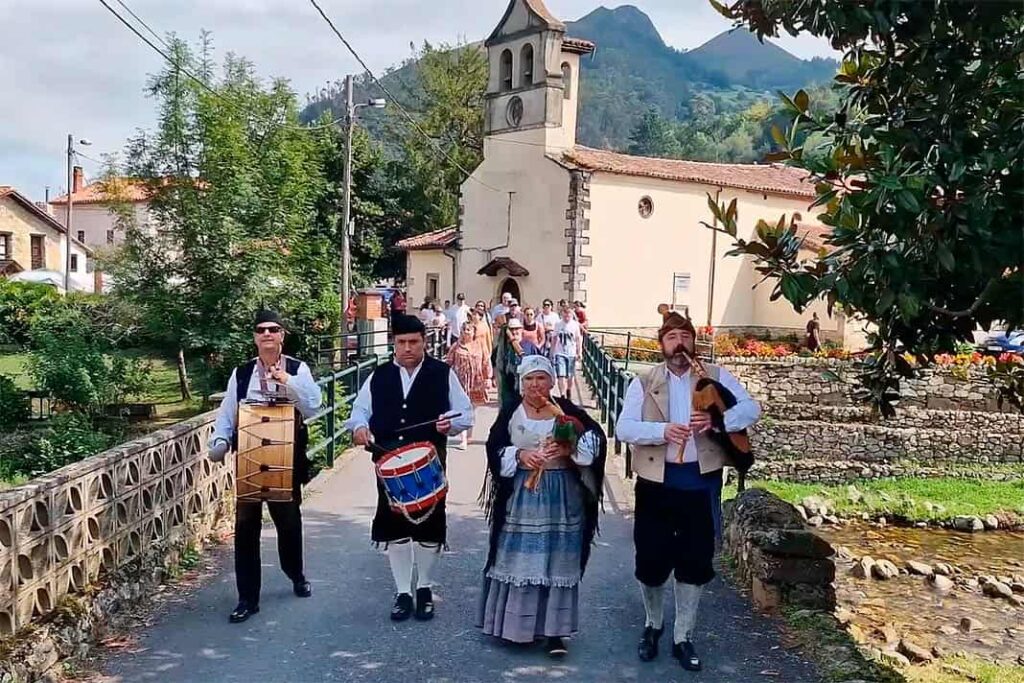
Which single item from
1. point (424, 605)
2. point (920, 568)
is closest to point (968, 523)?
point (920, 568)

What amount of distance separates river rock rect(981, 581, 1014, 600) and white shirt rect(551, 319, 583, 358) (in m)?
7.16

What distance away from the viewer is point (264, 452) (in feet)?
17.7

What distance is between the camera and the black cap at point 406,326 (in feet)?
18.0

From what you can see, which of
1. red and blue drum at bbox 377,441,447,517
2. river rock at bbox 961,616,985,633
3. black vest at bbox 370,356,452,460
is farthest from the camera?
river rock at bbox 961,616,985,633

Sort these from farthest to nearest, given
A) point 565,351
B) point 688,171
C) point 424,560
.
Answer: point 688,171, point 565,351, point 424,560

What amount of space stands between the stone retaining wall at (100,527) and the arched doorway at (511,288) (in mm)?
23636

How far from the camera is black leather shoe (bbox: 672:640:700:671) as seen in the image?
192 inches

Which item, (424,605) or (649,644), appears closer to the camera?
(649,644)

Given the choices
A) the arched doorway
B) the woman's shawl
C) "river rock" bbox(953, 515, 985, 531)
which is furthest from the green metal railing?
the arched doorway

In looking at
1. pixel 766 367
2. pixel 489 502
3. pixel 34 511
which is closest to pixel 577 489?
pixel 489 502

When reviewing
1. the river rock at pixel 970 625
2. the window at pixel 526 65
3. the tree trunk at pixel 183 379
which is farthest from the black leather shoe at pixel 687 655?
the window at pixel 526 65

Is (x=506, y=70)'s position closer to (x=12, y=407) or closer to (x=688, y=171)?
(x=688, y=171)

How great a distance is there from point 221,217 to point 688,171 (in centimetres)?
1600

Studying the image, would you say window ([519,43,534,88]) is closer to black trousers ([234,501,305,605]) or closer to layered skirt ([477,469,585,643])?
black trousers ([234,501,305,605])
